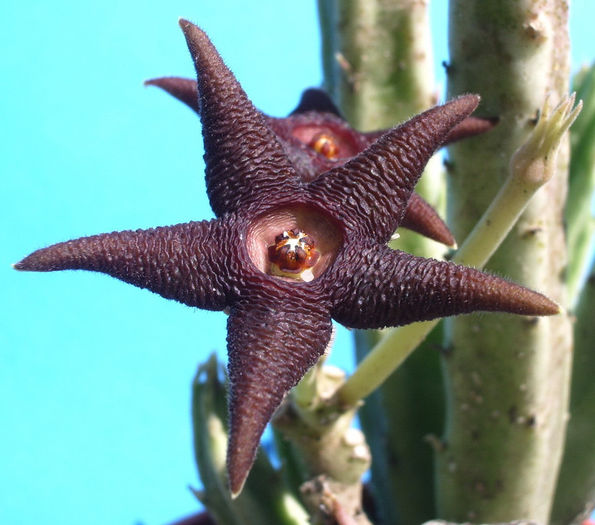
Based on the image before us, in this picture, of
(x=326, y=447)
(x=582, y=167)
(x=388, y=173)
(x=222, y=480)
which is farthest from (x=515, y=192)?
(x=222, y=480)

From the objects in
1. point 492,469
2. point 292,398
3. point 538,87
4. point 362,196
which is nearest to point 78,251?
point 362,196

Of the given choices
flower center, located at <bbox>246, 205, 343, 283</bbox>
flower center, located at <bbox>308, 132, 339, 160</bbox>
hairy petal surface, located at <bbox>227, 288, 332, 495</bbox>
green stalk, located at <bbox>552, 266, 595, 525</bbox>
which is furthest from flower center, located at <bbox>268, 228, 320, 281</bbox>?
green stalk, located at <bbox>552, 266, 595, 525</bbox>

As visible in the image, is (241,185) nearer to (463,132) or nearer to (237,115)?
(237,115)

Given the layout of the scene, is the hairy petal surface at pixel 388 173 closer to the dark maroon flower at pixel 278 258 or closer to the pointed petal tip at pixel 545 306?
the dark maroon flower at pixel 278 258

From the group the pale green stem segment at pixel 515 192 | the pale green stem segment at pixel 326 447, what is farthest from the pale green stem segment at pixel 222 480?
the pale green stem segment at pixel 515 192

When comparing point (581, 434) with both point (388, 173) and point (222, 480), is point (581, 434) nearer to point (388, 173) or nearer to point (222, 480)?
point (222, 480)
